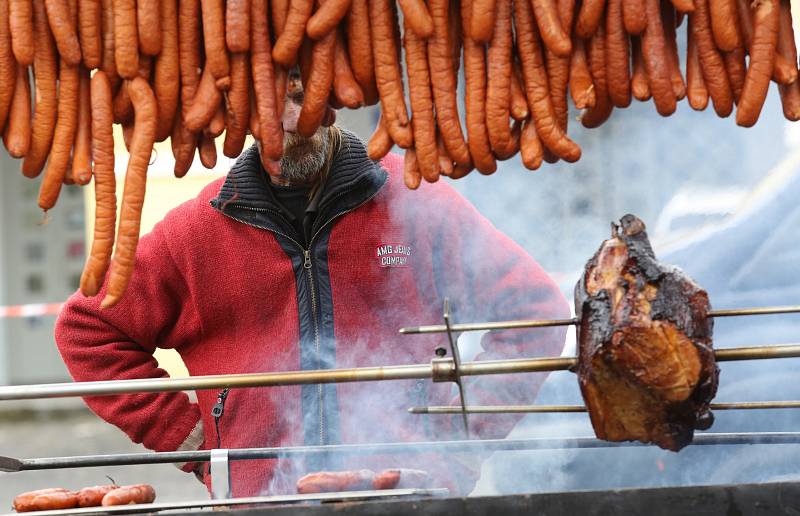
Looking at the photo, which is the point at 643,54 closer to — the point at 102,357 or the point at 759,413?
the point at 759,413

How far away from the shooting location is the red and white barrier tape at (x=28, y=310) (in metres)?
11.9

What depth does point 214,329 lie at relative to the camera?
422 centimetres

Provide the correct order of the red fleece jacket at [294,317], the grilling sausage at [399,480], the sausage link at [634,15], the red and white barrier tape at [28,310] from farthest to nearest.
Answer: the red and white barrier tape at [28,310] → the red fleece jacket at [294,317] → the grilling sausage at [399,480] → the sausage link at [634,15]

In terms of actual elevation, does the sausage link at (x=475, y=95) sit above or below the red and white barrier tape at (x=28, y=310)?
above

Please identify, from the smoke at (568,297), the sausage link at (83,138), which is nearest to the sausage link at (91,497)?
the sausage link at (83,138)

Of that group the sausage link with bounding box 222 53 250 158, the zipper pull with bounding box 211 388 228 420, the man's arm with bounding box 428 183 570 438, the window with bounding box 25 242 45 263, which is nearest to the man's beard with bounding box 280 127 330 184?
the man's arm with bounding box 428 183 570 438

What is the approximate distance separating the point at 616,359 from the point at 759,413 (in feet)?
6.34

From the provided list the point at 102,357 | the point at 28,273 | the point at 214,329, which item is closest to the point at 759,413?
the point at 214,329

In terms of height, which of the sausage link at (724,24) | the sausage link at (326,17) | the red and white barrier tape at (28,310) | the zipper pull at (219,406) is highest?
the sausage link at (326,17)

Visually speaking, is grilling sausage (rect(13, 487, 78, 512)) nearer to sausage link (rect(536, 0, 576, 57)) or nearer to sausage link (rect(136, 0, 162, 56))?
sausage link (rect(136, 0, 162, 56))

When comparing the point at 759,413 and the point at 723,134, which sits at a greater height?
the point at 723,134

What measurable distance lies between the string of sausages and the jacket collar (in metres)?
1.22

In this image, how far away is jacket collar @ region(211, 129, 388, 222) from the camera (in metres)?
4.12

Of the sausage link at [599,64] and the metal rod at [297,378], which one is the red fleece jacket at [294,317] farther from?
the sausage link at [599,64]
